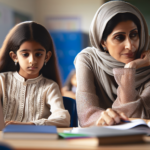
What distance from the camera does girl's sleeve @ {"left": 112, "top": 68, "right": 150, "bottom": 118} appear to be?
1286 mm

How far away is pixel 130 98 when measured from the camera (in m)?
1.32

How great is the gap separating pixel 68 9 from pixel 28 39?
4449 mm

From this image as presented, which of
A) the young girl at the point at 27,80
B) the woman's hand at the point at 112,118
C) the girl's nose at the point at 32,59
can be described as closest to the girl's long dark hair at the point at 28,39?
the young girl at the point at 27,80

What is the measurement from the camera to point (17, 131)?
666 mm

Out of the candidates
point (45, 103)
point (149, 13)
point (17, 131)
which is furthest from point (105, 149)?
point (149, 13)

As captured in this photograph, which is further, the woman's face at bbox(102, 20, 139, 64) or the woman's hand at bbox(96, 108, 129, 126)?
the woman's face at bbox(102, 20, 139, 64)

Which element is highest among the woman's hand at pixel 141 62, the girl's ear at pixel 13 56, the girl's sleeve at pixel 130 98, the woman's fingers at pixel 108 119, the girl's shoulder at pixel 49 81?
the girl's ear at pixel 13 56

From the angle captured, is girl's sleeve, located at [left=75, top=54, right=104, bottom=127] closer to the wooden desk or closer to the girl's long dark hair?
the girl's long dark hair

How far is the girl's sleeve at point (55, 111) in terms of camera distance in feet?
3.81

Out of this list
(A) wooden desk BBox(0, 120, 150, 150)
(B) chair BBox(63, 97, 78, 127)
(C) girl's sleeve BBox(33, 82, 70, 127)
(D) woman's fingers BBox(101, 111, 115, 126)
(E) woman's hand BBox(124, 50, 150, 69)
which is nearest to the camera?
(A) wooden desk BBox(0, 120, 150, 150)

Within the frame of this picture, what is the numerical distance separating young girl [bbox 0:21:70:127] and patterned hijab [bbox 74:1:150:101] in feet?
0.98

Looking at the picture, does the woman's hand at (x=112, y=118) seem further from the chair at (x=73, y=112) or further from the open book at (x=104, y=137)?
the chair at (x=73, y=112)

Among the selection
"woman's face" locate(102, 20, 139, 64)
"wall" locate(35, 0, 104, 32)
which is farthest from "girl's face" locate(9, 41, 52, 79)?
"wall" locate(35, 0, 104, 32)

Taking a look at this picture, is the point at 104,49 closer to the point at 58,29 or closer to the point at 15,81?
the point at 15,81
